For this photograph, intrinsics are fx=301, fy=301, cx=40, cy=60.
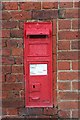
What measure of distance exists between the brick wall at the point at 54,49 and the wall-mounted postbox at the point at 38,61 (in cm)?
4

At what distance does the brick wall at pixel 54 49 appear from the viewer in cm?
255

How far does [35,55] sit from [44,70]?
15 cm

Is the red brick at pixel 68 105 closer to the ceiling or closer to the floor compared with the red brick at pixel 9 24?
closer to the floor

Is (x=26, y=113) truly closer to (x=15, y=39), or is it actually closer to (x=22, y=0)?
(x=15, y=39)

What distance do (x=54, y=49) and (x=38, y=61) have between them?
0.17 meters

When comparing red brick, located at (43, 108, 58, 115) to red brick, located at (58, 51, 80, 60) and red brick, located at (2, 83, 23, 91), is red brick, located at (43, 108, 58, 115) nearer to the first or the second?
red brick, located at (2, 83, 23, 91)

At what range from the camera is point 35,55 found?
254 centimetres

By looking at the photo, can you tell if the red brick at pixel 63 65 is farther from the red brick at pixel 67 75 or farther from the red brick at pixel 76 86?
the red brick at pixel 76 86

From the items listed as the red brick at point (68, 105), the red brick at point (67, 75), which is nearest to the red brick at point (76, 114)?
the red brick at point (68, 105)

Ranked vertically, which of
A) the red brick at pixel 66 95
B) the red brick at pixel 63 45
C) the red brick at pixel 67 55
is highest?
the red brick at pixel 63 45

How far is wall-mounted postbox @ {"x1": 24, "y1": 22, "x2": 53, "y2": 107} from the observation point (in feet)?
8.27

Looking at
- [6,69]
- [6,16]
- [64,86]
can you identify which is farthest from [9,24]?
[64,86]

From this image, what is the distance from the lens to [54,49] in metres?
2.55

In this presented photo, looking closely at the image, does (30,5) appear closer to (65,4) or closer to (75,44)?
(65,4)
